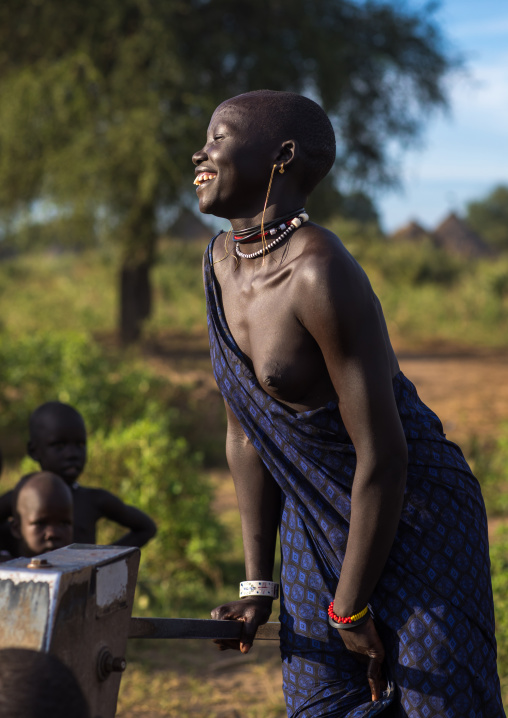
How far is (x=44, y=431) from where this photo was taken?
321 centimetres

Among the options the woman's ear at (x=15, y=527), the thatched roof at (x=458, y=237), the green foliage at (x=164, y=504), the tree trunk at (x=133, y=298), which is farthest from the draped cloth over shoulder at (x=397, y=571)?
the thatched roof at (x=458, y=237)

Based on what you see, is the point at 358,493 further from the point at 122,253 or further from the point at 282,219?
the point at 122,253

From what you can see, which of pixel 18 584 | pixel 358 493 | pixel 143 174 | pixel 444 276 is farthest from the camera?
pixel 444 276

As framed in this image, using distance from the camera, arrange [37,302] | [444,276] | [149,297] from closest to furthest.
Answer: [149,297]
[37,302]
[444,276]

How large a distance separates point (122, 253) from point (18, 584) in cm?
1149

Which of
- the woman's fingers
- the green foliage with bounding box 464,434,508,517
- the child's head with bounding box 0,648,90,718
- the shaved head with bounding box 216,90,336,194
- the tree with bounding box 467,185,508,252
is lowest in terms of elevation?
the green foliage with bounding box 464,434,508,517

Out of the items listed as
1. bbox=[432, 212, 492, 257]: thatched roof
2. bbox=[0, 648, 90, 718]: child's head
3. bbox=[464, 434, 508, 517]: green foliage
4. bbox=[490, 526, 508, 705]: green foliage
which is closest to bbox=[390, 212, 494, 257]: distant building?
bbox=[432, 212, 492, 257]: thatched roof

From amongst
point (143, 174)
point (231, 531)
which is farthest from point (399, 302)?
point (231, 531)

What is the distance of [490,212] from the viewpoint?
5038 centimetres

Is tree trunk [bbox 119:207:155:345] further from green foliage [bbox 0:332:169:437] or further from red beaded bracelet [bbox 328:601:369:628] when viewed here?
red beaded bracelet [bbox 328:601:369:628]

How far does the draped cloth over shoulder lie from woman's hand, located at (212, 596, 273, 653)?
56mm

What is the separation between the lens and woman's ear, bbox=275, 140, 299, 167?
159cm

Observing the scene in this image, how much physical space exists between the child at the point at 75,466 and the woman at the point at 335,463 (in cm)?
164

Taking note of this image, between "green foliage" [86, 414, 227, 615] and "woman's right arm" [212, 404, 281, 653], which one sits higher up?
"woman's right arm" [212, 404, 281, 653]
